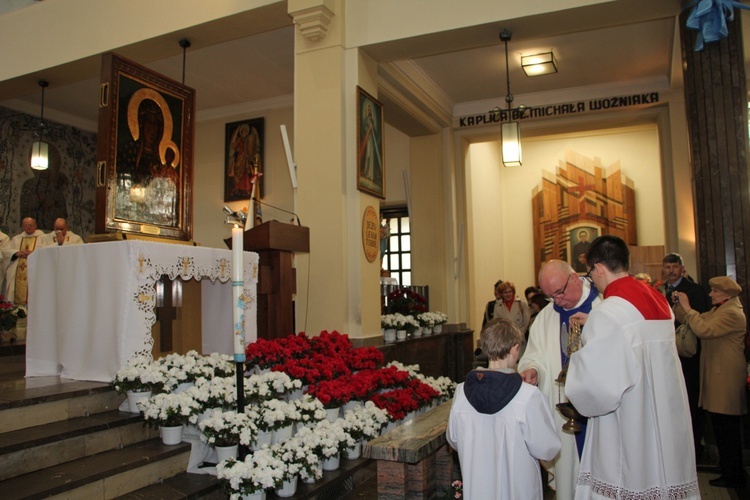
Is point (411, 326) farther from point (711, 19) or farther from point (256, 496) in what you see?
point (256, 496)

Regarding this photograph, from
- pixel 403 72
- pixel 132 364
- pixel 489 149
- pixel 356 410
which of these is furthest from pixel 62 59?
pixel 489 149

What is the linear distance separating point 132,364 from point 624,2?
5583mm

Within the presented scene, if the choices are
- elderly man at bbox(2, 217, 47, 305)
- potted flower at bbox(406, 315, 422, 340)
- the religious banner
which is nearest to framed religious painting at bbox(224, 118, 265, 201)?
elderly man at bbox(2, 217, 47, 305)

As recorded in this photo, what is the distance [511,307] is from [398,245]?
13.9 ft

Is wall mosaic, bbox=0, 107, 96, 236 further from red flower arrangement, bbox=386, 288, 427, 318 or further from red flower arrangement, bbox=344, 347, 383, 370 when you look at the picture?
red flower arrangement, bbox=344, 347, 383, 370

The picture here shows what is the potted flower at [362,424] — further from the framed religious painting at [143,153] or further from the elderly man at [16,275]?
the elderly man at [16,275]

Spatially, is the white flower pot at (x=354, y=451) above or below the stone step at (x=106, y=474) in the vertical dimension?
below

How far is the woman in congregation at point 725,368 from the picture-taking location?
5.04 m

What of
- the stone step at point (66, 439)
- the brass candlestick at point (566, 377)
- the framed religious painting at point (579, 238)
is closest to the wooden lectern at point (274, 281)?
the stone step at point (66, 439)

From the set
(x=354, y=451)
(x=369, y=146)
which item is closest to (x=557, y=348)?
(x=354, y=451)

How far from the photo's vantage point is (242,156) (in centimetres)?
1260

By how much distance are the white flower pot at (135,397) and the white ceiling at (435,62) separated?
4.64 meters

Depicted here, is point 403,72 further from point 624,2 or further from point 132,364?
point 132,364

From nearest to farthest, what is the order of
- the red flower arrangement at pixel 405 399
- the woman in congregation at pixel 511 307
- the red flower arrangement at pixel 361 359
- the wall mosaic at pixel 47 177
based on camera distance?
the red flower arrangement at pixel 405 399, the red flower arrangement at pixel 361 359, the woman in congregation at pixel 511 307, the wall mosaic at pixel 47 177
